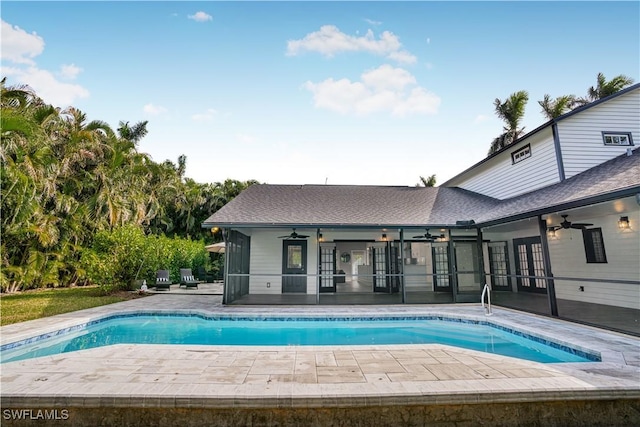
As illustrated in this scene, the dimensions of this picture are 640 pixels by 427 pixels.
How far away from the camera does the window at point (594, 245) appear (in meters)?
8.86

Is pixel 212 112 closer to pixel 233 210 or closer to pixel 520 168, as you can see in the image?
pixel 233 210

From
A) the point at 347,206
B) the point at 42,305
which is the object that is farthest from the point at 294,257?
the point at 42,305

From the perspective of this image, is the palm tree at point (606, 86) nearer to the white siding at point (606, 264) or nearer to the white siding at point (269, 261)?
the white siding at point (606, 264)

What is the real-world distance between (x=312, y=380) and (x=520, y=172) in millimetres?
10913

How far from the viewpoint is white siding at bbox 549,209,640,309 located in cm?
805

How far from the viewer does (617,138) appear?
9.55 m

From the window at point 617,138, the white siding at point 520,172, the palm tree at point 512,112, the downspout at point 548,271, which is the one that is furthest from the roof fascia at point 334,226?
the palm tree at point 512,112

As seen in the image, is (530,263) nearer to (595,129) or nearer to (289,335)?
(595,129)

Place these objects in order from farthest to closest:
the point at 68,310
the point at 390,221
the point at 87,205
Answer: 1. the point at 87,205
2. the point at 390,221
3. the point at 68,310

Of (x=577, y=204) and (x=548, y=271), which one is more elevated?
(x=577, y=204)

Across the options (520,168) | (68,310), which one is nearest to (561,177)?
(520,168)

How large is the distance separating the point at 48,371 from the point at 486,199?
1367cm

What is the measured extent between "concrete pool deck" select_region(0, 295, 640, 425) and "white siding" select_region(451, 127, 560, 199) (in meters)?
6.03

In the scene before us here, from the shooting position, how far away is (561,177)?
923 centimetres
